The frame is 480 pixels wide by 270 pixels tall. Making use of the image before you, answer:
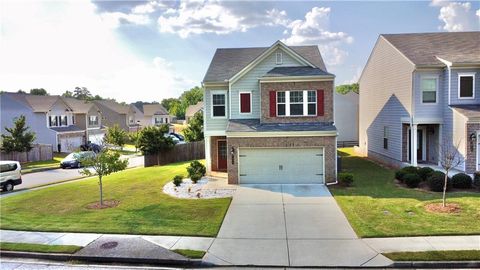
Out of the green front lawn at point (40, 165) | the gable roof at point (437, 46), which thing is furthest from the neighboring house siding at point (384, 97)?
the green front lawn at point (40, 165)

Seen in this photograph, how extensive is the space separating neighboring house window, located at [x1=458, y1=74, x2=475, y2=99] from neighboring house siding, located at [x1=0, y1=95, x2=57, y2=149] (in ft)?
133

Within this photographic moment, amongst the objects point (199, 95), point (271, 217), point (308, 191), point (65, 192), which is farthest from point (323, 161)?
point (199, 95)

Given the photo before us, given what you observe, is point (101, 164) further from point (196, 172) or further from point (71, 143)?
point (71, 143)

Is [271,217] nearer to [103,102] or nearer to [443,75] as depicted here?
[443,75]

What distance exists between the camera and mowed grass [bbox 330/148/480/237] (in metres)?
10.7

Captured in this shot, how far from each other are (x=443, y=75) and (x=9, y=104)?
43.9 metres

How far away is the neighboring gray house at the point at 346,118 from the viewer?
39844 mm

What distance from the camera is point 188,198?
15.5 meters


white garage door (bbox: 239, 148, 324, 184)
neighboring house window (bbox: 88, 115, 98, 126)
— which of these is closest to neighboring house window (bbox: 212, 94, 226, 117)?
white garage door (bbox: 239, 148, 324, 184)

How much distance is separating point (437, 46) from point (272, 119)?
12.3 metres

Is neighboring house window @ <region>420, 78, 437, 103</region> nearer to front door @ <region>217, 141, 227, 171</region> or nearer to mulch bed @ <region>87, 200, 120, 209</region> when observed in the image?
front door @ <region>217, 141, 227, 171</region>

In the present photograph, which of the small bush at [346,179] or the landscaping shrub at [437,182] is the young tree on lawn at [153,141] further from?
the landscaping shrub at [437,182]

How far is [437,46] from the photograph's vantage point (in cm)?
2261

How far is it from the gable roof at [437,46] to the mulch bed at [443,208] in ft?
33.9
